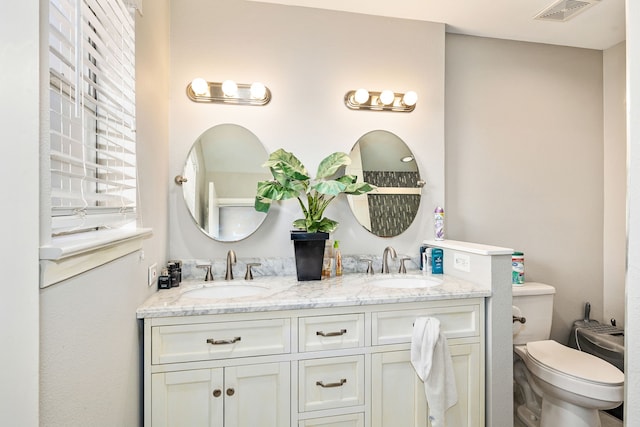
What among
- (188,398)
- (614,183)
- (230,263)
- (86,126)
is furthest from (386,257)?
(614,183)

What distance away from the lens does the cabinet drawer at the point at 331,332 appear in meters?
1.57

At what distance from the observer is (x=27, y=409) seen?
0.63 metres

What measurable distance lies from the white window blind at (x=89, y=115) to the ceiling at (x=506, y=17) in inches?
49.8

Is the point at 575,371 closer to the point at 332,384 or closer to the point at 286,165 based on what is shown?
the point at 332,384

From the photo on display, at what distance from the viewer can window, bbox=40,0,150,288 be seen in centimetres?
78

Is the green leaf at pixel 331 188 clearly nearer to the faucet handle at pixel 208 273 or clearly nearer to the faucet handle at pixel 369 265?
the faucet handle at pixel 369 265

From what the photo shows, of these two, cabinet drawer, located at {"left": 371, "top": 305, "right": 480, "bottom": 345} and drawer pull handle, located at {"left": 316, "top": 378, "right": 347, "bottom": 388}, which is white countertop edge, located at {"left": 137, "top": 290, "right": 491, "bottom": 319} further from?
drawer pull handle, located at {"left": 316, "top": 378, "right": 347, "bottom": 388}

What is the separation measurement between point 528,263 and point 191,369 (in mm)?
2491

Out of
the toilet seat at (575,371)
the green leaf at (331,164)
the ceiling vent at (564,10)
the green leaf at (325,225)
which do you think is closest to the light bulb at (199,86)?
the green leaf at (331,164)

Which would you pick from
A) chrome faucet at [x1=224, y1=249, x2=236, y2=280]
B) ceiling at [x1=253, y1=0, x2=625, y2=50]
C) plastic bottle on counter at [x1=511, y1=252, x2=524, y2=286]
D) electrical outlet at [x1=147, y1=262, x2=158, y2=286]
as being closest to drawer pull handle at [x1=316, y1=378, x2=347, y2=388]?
chrome faucet at [x1=224, y1=249, x2=236, y2=280]

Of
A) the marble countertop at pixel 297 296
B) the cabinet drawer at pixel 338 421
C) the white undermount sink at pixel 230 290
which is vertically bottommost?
the cabinet drawer at pixel 338 421

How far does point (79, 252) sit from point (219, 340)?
0.84 metres

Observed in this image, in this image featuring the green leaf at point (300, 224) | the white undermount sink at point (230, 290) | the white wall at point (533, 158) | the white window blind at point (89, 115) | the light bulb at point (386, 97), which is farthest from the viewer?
the white wall at point (533, 158)

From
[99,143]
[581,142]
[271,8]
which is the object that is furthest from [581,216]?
[99,143]
